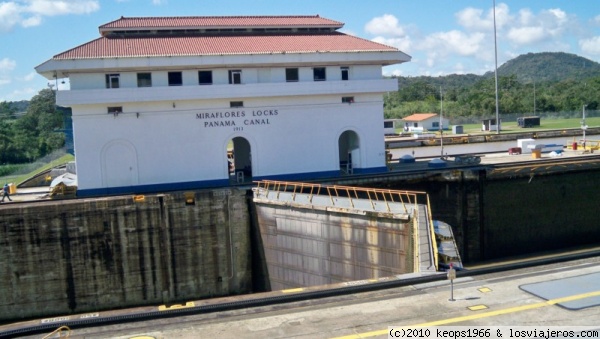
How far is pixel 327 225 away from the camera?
2152cm

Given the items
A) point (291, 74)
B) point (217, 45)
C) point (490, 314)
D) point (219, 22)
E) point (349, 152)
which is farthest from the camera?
point (219, 22)

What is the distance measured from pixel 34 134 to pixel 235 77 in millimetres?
71992

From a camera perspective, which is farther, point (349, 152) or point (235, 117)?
point (349, 152)

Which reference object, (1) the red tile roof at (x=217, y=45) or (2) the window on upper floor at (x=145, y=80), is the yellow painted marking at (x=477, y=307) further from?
(2) the window on upper floor at (x=145, y=80)

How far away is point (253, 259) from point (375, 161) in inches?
406

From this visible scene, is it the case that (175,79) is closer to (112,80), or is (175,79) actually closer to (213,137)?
(112,80)

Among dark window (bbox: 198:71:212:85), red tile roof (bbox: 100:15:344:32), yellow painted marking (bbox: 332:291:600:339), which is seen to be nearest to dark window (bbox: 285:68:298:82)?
dark window (bbox: 198:71:212:85)

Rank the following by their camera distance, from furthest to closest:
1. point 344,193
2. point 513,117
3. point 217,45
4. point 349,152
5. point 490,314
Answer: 1. point 513,117
2. point 349,152
3. point 217,45
4. point 344,193
5. point 490,314

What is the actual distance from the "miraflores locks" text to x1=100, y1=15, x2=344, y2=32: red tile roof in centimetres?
617

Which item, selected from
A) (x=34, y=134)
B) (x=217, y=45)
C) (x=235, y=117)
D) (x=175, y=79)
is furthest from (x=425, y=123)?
(x=34, y=134)

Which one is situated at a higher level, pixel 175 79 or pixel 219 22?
pixel 219 22

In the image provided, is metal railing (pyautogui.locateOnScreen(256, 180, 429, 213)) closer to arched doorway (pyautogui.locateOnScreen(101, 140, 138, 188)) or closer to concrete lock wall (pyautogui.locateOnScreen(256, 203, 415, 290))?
concrete lock wall (pyautogui.locateOnScreen(256, 203, 415, 290))

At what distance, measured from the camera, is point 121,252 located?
24641 mm

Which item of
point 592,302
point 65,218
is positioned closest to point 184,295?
point 65,218
